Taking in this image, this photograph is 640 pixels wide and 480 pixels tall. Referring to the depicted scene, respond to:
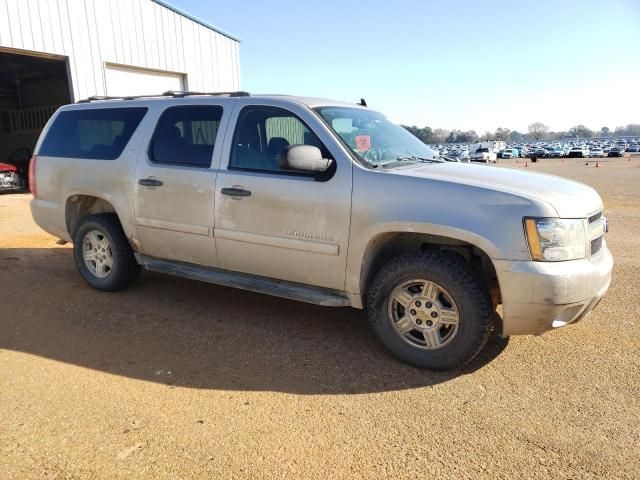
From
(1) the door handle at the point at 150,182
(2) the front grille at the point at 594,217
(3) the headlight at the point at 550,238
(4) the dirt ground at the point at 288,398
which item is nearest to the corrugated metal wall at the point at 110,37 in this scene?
(1) the door handle at the point at 150,182

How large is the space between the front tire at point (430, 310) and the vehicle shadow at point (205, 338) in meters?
0.15

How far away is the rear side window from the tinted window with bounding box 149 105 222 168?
A: 1.21 ft

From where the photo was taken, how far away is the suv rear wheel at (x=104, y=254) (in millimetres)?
4910

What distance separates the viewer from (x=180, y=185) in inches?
168

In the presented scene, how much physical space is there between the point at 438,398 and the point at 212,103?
3085 mm

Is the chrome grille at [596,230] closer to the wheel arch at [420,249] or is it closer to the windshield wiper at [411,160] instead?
the wheel arch at [420,249]

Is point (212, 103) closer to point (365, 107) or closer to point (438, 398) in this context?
point (365, 107)

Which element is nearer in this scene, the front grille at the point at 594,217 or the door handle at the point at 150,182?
the front grille at the point at 594,217

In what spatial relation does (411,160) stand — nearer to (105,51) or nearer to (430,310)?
(430,310)

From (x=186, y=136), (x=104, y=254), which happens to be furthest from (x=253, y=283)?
(x=104, y=254)

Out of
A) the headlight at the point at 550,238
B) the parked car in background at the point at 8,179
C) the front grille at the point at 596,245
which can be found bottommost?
the parked car in background at the point at 8,179

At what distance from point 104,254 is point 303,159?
2.75 metres

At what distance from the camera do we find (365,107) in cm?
473

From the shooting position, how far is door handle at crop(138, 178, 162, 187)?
441 centimetres
